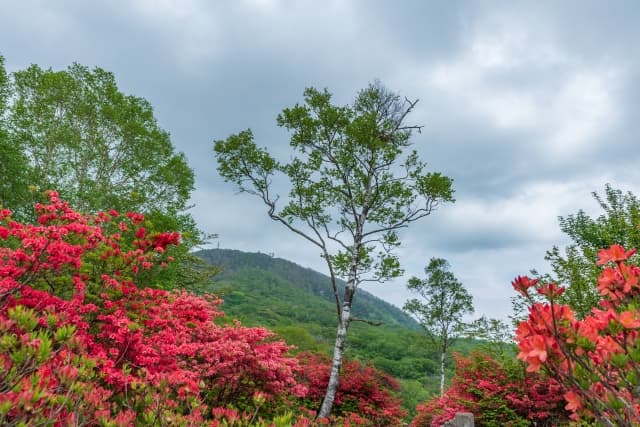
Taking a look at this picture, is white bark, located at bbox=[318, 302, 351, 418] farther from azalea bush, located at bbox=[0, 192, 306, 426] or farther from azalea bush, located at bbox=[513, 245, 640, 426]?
azalea bush, located at bbox=[513, 245, 640, 426]

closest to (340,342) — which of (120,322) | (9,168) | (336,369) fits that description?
(336,369)

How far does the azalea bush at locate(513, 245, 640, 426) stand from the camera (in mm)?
1515

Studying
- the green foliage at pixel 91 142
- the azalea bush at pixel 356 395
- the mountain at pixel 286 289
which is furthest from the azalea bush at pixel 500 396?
the mountain at pixel 286 289

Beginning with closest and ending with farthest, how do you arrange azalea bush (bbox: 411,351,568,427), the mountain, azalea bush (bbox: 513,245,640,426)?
azalea bush (bbox: 513,245,640,426) → azalea bush (bbox: 411,351,568,427) → the mountain

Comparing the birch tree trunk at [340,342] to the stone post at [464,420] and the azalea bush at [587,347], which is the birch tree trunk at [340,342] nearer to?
the stone post at [464,420]

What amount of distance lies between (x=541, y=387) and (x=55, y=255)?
973cm

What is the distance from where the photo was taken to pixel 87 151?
46.9 feet

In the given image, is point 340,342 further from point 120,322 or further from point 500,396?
point 120,322

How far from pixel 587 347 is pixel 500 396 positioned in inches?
314

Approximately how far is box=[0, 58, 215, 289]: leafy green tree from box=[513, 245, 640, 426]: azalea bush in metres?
11.9

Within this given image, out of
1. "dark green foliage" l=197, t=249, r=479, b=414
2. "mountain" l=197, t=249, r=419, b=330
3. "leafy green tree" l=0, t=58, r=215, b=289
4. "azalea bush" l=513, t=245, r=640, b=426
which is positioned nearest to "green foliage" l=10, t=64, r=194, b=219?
"leafy green tree" l=0, t=58, r=215, b=289

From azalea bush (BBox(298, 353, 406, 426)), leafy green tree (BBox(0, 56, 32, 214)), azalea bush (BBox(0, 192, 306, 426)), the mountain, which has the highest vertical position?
the mountain

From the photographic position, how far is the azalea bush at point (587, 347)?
4.97ft

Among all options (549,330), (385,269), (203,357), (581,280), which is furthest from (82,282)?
(581,280)
